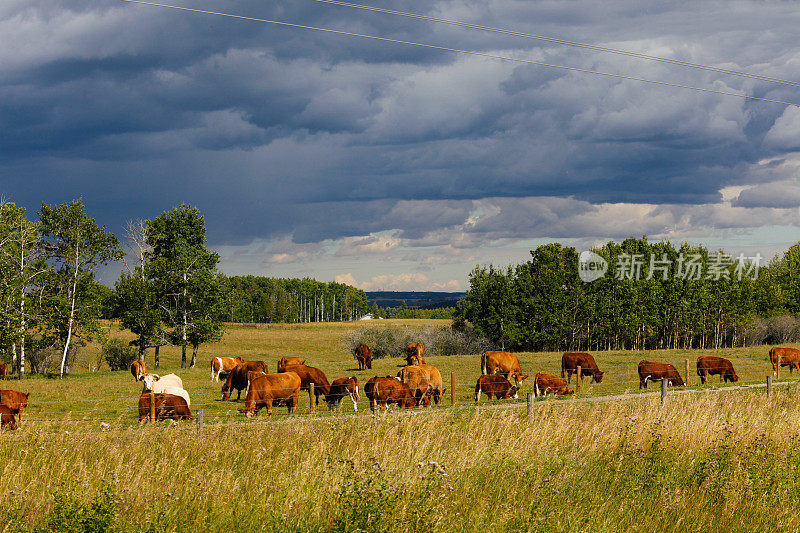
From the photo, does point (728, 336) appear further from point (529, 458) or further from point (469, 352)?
point (529, 458)

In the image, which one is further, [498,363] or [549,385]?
[498,363]

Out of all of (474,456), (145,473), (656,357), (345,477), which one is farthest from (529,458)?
(656,357)

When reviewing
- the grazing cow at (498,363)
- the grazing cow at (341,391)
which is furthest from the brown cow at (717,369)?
the grazing cow at (341,391)

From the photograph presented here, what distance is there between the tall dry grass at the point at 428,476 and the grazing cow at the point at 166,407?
7.00 m

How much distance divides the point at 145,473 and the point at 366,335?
58396 millimetres

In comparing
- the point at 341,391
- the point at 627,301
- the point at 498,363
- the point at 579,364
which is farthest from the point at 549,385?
the point at 627,301

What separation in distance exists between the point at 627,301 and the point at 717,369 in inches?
1648

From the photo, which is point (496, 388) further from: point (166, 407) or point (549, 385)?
point (166, 407)

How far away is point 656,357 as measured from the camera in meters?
54.4

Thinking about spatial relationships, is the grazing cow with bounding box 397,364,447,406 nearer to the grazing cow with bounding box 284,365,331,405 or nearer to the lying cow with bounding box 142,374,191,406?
the grazing cow with bounding box 284,365,331,405

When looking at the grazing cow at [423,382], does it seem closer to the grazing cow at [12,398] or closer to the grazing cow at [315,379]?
the grazing cow at [315,379]

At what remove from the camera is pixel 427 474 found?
27.7ft

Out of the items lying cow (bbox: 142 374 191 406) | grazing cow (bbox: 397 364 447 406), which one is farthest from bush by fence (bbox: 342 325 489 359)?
grazing cow (bbox: 397 364 447 406)

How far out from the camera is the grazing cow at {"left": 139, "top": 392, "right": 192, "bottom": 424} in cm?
1989
